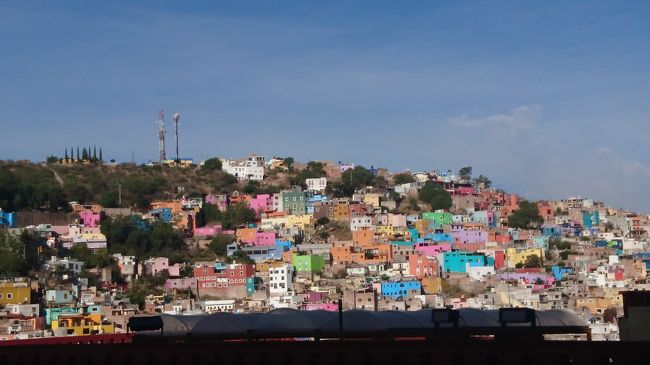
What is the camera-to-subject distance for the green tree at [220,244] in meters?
84.4

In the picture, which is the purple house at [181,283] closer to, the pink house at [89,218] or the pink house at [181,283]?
the pink house at [181,283]

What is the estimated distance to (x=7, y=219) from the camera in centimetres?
8338

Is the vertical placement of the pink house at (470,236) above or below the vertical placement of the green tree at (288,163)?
below

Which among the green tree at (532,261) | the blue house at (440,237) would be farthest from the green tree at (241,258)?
the green tree at (532,261)

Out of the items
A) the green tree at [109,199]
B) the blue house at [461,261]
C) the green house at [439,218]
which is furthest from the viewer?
the green tree at [109,199]

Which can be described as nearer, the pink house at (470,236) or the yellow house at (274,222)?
the pink house at (470,236)

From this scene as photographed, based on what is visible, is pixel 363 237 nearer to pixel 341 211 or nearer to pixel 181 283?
pixel 341 211

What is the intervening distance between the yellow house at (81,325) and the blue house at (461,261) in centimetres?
2508

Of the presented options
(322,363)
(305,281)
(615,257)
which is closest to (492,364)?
(322,363)

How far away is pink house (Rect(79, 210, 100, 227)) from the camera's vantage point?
285ft

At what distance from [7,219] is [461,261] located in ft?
85.6

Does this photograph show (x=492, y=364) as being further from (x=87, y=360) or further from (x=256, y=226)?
(x=256, y=226)

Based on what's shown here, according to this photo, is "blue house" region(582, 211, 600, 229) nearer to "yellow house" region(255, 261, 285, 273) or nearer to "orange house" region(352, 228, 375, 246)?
"orange house" region(352, 228, 375, 246)

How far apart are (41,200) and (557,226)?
33.0 m
